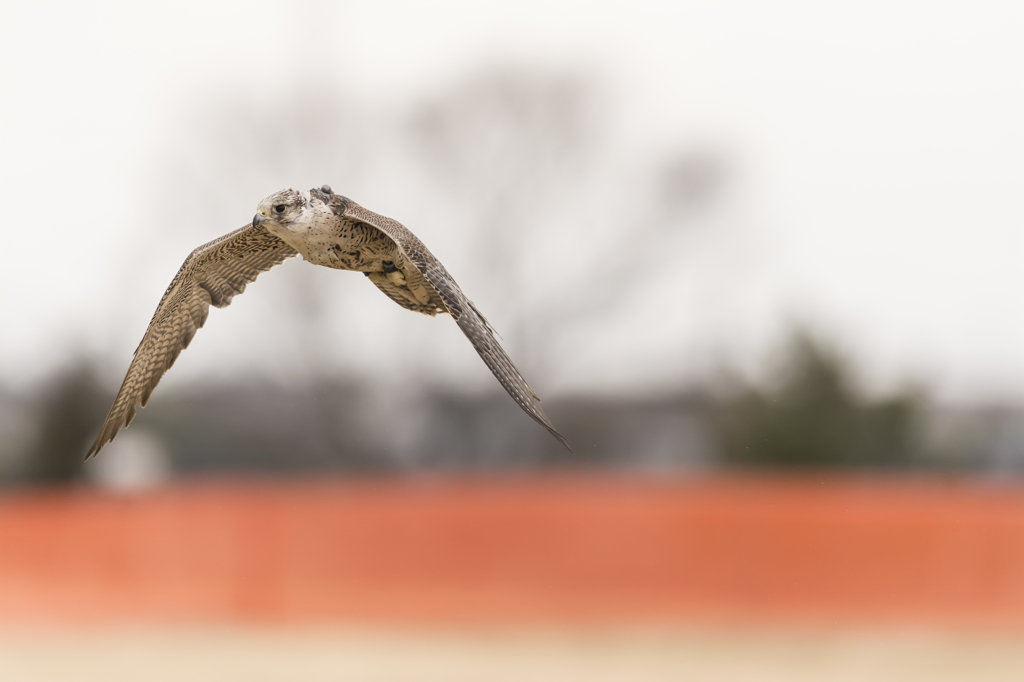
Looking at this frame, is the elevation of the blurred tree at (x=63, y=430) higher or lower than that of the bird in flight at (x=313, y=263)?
higher

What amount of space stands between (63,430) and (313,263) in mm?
17988

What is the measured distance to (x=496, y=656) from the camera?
1338 centimetres

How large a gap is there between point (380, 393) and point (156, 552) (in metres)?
10.2

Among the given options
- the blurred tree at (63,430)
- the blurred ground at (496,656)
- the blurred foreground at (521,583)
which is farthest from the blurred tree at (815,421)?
the blurred tree at (63,430)

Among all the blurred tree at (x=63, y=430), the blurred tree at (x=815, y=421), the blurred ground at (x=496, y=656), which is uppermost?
the blurred tree at (x=815, y=421)

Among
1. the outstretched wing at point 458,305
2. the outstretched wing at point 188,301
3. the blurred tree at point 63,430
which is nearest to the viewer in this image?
the outstretched wing at point 458,305

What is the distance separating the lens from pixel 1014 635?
1279cm

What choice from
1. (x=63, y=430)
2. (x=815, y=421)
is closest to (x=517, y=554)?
(x=815, y=421)

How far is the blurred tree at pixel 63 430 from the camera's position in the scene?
789 inches

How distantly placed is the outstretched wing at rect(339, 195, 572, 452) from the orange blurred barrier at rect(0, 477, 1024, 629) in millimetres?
9390

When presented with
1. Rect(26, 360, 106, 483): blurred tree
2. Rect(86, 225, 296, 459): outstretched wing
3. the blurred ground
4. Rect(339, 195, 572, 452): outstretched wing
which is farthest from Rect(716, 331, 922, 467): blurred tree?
Rect(339, 195, 572, 452): outstretched wing

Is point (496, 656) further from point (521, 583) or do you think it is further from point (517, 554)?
point (517, 554)

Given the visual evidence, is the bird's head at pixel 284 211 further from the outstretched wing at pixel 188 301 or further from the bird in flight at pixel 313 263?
the outstretched wing at pixel 188 301

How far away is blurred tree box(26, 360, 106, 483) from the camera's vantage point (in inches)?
789
